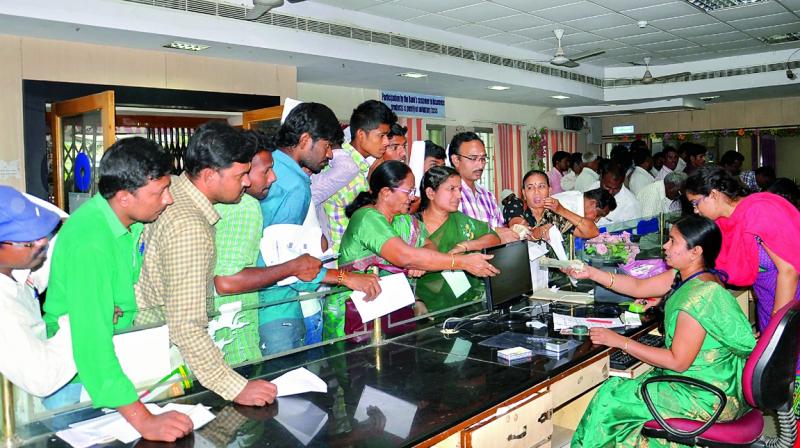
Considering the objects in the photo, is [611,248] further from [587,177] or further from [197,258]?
[587,177]

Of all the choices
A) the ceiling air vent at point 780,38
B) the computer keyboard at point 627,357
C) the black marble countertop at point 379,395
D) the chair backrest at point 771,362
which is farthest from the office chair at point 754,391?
the ceiling air vent at point 780,38

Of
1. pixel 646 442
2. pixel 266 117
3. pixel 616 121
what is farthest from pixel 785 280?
pixel 616 121

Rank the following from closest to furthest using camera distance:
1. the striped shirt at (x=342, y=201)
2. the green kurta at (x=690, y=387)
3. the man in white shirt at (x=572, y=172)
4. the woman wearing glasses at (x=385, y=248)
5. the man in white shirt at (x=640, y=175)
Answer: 1. the green kurta at (x=690, y=387)
2. the woman wearing glasses at (x=385, y=248)
3. the striped shirt at (x=342, y=201)
4. the man in white shirt at (x=640, y=175)
5. the man in white shirt at (x=572, y=172)

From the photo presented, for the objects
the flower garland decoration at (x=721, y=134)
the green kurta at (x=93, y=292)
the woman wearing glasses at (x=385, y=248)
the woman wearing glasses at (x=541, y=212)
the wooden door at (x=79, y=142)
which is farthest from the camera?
the flower garland decoration at (x=721, y=134)

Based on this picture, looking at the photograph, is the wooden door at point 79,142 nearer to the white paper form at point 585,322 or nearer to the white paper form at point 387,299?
the white paper form at point 387,299

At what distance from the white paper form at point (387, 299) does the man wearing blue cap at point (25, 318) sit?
3.63 feet

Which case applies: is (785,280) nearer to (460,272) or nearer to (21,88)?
(460,272)

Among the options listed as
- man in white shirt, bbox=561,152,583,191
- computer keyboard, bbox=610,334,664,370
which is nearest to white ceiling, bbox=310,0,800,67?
man in white shirt, bbox=561,152,583,191

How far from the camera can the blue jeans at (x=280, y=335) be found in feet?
7.38

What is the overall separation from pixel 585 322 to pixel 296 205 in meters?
1.37

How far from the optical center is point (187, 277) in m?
1.71

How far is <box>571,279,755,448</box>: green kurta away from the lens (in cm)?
236

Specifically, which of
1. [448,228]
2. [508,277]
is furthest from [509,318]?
[448,228]

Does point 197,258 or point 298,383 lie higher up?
point 197,258
